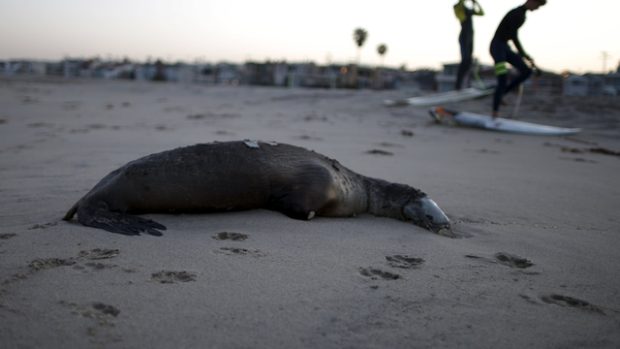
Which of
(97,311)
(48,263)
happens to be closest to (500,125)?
(48,263)

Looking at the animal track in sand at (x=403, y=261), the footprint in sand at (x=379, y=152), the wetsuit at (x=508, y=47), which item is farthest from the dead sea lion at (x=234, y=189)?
the wetsuit at (x=508, y=47)

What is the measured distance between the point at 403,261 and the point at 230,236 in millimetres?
1014

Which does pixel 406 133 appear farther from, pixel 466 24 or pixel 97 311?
pixel 97 311

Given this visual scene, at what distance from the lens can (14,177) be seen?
15.1ft

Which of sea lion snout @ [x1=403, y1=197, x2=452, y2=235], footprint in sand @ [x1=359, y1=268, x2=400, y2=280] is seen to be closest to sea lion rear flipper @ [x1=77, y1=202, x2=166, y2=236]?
footprint in sand @ [x1=359, y1=268, x2=400, y2=280]

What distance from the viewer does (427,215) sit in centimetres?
352

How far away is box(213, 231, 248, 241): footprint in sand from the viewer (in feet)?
9.50

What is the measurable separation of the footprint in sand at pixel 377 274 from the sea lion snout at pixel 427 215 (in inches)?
38.1

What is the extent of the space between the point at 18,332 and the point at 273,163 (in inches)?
81.7

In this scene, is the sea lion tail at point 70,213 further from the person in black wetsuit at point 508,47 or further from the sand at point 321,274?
the person in black wetsuit at point 508,47

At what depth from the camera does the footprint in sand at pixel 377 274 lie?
2.45m

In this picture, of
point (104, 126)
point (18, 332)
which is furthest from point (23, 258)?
point (104, 126)

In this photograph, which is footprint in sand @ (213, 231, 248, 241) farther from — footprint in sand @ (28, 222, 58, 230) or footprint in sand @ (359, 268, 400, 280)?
footprint in sand @ (28, 222, 58, 230)

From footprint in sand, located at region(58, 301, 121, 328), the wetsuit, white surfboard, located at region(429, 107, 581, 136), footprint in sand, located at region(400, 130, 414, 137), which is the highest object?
the wetsuit
